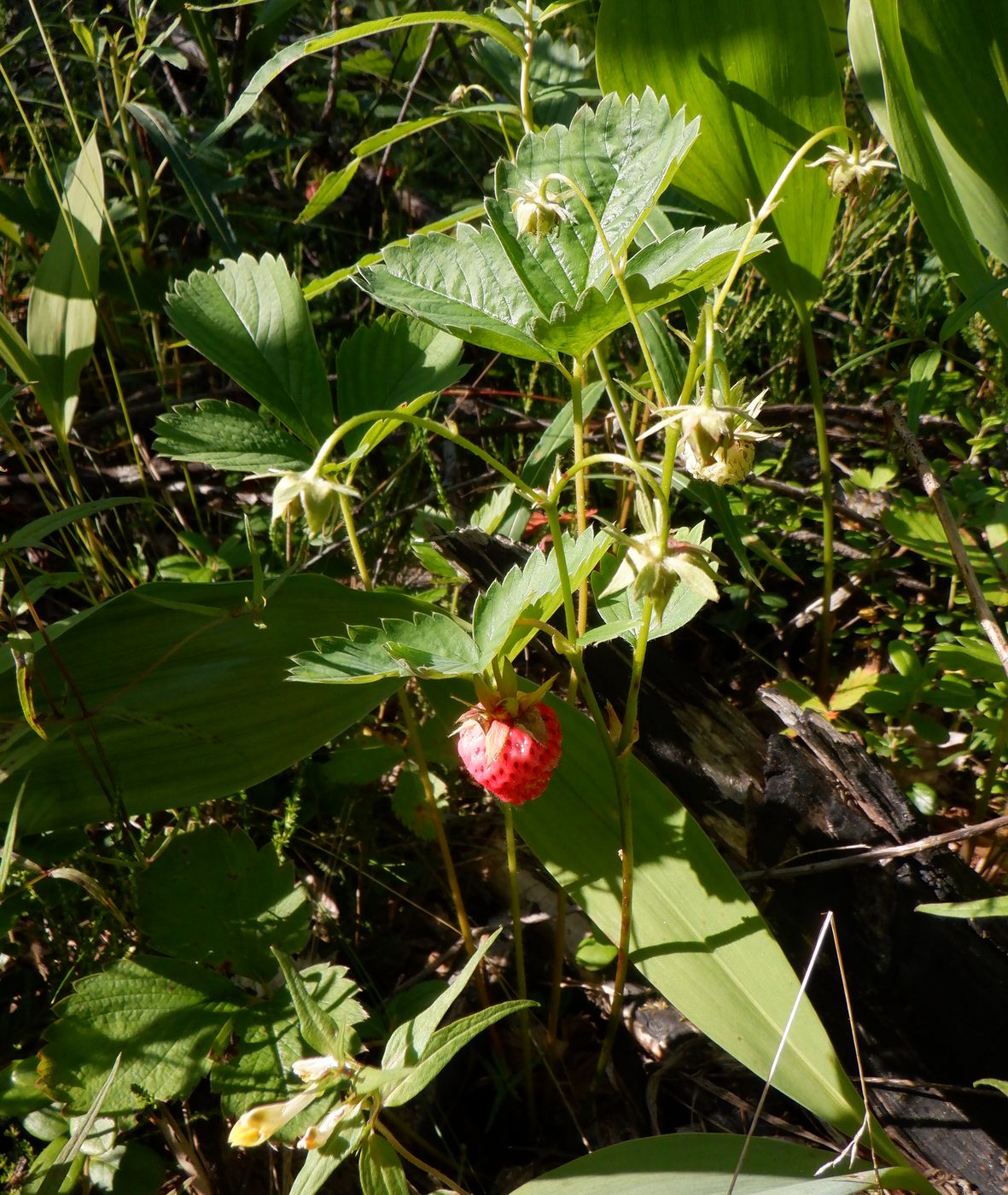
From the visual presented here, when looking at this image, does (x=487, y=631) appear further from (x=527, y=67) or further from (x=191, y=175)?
(x=191, y=175)

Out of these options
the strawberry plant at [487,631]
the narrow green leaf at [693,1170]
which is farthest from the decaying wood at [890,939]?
the narrow green leaf at [693,1170]

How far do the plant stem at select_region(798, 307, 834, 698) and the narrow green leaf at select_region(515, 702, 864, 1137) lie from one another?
49 cm

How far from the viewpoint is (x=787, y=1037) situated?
87 cm

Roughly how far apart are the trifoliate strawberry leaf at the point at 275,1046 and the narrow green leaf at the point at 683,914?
24cm

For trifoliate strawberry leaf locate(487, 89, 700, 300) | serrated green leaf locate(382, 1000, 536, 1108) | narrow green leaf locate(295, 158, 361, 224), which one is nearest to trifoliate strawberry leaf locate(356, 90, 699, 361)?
trifoliate strawberry leaf locate(487, 89, 700, 300)

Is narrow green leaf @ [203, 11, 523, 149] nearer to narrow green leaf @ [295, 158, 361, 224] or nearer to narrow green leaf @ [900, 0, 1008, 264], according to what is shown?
narrow green leaf @ [295, 158, 361, 224]

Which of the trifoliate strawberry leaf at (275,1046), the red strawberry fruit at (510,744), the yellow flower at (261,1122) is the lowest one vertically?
the trifoliate strawberry leaf at (275,1046)

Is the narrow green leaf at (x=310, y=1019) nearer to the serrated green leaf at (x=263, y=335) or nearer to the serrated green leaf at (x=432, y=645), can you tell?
the serrated green leaf at (x=432, y=645)

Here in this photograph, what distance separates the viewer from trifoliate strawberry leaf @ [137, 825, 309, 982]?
3.23 feet

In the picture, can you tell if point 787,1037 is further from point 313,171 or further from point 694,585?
point 313,171

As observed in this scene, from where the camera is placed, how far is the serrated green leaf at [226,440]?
917 mm

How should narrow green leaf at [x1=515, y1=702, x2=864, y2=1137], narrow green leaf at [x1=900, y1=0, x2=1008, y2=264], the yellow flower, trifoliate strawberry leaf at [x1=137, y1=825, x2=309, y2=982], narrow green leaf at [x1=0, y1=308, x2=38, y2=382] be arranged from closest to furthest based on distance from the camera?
the yellow flower
narrow green leaf at [x1=515, y1=702, x2=864, y2=1137]
trifoliate strawberry leaf at [x1=137, y1=825, x2=309, y2=982]
narrow green leaf at [x1=900, y1=0, x2=1008, y2=264]
narrow green leaf at [x1=0, y1=308, x2=38, y2=382]

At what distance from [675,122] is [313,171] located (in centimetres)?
164

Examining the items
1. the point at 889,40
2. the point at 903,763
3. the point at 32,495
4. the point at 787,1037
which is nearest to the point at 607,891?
the point at 787,1037
